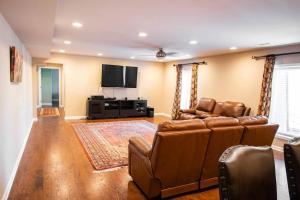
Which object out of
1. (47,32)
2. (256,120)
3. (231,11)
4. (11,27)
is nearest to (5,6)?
(11,27)

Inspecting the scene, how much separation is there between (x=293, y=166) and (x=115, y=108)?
7.14 metres

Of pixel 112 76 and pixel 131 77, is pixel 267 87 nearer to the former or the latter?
pixel 131 77

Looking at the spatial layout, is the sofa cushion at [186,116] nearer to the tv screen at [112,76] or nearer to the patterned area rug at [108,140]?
the patterned area rug at [108,140]

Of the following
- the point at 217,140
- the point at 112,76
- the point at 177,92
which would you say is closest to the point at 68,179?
the point at 217,140

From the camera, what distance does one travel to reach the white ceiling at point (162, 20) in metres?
2.48

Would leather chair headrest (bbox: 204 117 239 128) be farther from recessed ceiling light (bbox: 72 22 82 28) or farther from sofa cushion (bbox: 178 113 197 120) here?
sofa cushion (bbox: 178 113 197 120)

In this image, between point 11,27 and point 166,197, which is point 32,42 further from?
point 166,197

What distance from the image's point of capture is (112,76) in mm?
8125

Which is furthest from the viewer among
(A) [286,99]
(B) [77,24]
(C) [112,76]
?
(C) [112,76]

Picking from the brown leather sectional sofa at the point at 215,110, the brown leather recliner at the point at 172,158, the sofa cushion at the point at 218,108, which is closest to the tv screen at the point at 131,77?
the brown leather sectional sofa at the point at 215,110

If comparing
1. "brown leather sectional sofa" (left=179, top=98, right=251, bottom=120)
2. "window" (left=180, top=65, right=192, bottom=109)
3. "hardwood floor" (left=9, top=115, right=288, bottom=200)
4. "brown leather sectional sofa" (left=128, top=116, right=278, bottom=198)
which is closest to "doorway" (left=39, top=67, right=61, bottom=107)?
"window" (left=180, top=65, right=192, bottom=109)

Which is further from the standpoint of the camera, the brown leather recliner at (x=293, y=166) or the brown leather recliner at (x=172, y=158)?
the brown leather recliner at (x=172, y=158)

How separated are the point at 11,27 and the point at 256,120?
3715 mm

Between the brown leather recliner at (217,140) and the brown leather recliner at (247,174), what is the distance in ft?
4.23
